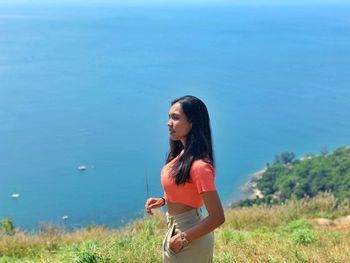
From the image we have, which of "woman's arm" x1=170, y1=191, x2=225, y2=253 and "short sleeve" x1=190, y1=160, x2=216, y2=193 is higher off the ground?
"short sleeve" x1=190, y1=160, x2=216, y2=193

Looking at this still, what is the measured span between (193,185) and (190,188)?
0.08 ft

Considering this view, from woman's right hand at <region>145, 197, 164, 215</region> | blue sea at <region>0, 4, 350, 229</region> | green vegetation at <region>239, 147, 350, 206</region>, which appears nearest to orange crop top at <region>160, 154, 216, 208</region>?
woman's right hand at <region>145, 197, 164, 215</region>

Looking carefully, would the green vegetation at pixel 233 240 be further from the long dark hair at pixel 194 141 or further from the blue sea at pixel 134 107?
the blue sea at pixel 134 107

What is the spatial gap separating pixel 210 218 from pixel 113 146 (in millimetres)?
57265

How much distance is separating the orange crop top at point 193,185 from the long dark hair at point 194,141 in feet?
0.09

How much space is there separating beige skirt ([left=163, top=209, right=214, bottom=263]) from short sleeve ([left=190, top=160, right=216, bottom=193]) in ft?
0.68

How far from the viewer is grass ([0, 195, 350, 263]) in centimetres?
376

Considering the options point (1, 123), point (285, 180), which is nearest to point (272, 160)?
point (285, 180)

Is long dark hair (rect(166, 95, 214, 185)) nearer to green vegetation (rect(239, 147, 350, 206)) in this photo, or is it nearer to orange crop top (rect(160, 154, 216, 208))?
orange crop top (rect(160, 154, 216, 208))

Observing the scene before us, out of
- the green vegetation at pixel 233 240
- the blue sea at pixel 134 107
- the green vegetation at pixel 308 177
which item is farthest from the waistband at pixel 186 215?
the green vegetation at pixel 308 177

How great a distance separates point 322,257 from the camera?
12.5 feet

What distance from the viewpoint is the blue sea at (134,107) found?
49812mm

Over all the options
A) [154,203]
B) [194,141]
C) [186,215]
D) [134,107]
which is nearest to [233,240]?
[154,203]

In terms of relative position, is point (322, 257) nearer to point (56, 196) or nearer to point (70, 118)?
point (56, 196)
